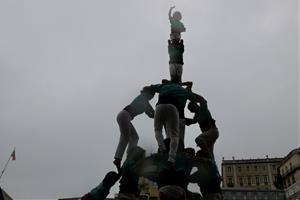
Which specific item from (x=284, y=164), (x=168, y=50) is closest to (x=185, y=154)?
(x=168, y=50)

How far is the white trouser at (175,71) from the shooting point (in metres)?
9.60


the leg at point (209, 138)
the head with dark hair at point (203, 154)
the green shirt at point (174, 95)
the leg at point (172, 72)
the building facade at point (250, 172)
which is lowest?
the head with dark hair at point (203, 154)

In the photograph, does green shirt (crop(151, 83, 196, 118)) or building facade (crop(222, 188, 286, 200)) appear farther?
building facade (crop(222, 188, 286, 200))

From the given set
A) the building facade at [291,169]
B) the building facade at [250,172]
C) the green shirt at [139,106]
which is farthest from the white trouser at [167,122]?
the building facade at [250,172]

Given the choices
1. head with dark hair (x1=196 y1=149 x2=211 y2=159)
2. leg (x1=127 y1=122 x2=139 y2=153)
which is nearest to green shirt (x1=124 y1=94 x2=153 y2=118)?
leg (x1=127 y1=122 x2=139 y2=153)

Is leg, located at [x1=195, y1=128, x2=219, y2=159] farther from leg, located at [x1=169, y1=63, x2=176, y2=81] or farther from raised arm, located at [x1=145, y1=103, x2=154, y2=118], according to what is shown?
leg, located at [x1=169, y1=63, x2=176, y2=81]

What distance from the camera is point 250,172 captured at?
92250 millimetres

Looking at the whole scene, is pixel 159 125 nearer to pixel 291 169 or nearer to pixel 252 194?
pixel 252 194

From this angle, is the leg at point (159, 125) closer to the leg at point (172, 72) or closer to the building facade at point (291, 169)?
the leg at point (172, 72)

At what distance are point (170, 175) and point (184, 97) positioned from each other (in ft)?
6.93

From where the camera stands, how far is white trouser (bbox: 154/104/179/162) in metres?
7.98

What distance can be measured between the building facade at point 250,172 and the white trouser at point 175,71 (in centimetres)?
8358

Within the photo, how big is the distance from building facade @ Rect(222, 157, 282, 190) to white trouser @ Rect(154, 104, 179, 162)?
84761 millimetres

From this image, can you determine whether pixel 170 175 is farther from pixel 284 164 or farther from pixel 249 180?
pixel 249 180
